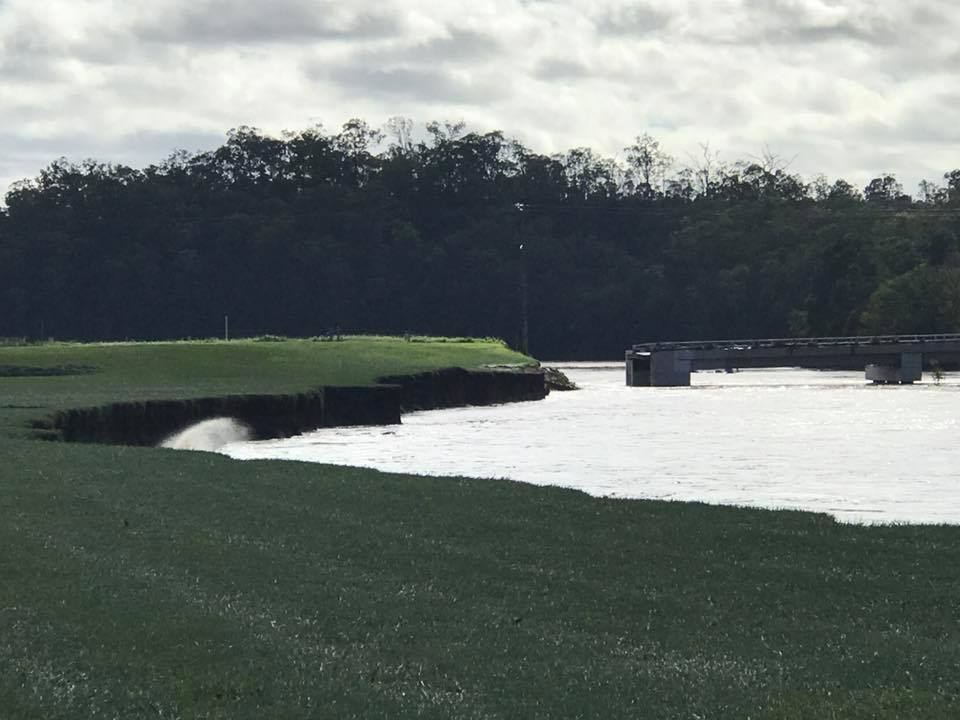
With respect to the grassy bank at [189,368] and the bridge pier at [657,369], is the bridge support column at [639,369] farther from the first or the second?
the grassy bank at [189,368]

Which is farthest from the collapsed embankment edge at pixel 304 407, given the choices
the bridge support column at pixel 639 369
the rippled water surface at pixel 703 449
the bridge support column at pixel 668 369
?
the bridge support column at pixel 668 369

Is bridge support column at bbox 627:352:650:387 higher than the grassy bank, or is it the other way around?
the grassy bank

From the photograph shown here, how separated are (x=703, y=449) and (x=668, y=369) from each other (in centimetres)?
7240

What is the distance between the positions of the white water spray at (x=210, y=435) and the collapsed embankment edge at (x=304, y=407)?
25cm

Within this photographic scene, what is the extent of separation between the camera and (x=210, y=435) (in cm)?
5250

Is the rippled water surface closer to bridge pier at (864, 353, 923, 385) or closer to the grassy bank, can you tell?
the grassy bank

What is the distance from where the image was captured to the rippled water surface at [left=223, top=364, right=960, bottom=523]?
35.8 m

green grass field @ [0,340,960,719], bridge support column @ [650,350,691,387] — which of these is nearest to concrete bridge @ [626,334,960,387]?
bridge support column @ [650,350,691,387]

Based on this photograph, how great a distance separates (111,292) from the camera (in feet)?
617

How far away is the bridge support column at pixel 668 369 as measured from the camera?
12131cm

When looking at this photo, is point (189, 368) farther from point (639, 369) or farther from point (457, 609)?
point (457, 609)

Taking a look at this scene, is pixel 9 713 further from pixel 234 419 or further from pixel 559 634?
pixel 234 419

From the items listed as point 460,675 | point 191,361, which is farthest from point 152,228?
point 460,675

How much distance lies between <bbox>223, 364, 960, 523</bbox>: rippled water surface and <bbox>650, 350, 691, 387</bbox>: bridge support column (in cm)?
3111
